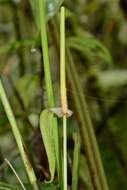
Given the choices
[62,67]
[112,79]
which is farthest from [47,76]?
[112,79]

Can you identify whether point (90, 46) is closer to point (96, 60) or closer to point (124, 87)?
point (124, 87)

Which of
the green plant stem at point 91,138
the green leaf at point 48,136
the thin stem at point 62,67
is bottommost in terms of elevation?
the green plant stem at point 91,138

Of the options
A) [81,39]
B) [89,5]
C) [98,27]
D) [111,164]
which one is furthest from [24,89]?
[98,27]

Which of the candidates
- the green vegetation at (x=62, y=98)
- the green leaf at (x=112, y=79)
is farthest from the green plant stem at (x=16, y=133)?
the green leaf at (x=112, y=79)

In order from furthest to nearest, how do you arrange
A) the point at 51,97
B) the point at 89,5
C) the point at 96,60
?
the point at 96,60, the point at 89,5, the point at 51,97

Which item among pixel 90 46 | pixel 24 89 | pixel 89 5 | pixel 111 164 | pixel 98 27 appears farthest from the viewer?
pixel 98 27

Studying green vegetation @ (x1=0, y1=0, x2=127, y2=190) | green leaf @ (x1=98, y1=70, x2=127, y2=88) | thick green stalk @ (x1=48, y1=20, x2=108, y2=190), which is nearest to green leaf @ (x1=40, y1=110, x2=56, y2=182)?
green vegetation @ (x1=0, y1=0, x2=127, y2=190)

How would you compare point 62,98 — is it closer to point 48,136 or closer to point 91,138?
point 48,136

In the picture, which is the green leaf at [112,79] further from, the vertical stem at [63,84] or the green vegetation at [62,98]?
the vertical stem at [63,84]
